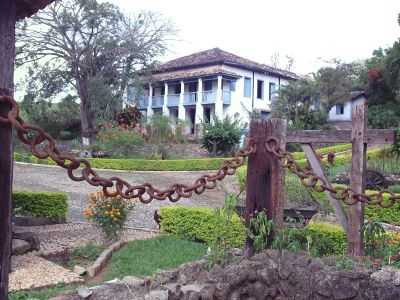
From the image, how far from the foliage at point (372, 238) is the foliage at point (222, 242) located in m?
1.98

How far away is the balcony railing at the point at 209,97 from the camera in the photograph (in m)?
33.5

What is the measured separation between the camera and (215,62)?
3341 cm

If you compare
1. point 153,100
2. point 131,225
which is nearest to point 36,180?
point 131,225

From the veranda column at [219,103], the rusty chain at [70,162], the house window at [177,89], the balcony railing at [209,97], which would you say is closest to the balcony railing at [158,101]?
the house window at [177,89]

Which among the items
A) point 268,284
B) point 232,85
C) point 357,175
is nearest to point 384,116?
point 232,85

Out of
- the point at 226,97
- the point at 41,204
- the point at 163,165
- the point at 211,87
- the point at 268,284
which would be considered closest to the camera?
Answer: the point at 268,284

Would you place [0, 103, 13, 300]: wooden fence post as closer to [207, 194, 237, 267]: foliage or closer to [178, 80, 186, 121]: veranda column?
[207, 194, 237, 267]: foliage

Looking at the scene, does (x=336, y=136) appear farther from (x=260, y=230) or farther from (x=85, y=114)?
(x=85, y=114)

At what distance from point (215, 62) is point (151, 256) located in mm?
28158

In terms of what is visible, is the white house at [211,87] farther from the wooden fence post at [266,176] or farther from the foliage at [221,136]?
the wooden fence post at [266,176]

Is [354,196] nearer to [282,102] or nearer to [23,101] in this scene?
[282,102]

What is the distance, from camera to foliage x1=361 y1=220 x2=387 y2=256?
4.40m

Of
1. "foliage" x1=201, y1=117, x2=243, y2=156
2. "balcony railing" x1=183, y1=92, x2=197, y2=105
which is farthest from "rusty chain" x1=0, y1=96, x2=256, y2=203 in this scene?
"balcony railing" x1=183, y1=92, x2=197, y2=105

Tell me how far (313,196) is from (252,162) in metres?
6.38
